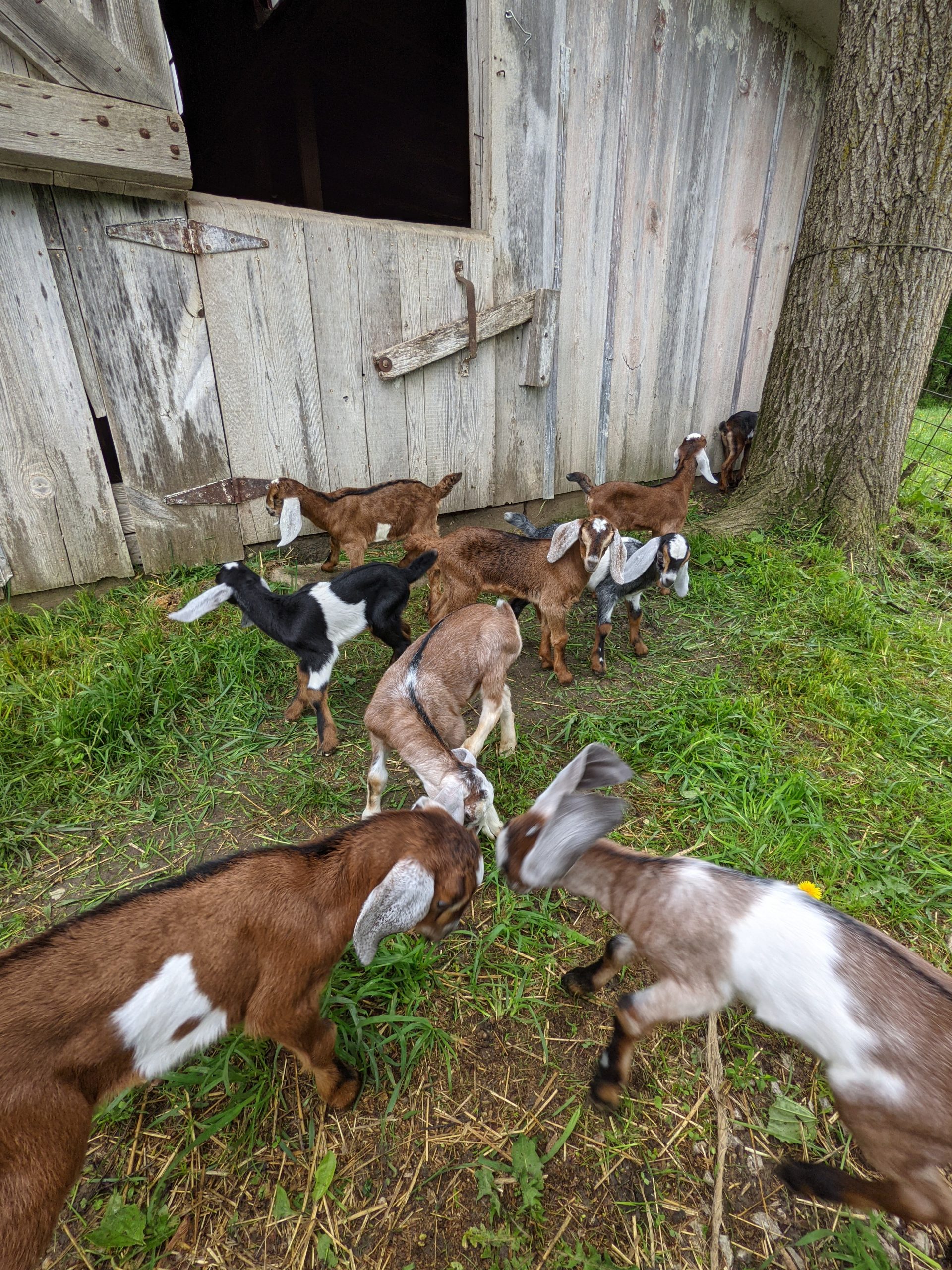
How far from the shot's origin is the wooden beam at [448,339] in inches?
183

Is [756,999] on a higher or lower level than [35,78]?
lower

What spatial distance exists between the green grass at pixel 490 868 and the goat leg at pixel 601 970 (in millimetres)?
66

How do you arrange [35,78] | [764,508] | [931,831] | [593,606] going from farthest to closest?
[764,508] < [593,606] < [35,78] < [931,831]

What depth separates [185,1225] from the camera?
1.63m

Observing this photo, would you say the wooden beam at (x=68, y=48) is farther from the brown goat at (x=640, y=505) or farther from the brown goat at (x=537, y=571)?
the brown goat at (x=640, y=505)

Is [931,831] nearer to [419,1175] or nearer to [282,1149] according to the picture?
[419,1175]

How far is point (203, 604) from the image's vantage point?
3.06 metres

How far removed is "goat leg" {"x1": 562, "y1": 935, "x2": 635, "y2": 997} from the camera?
1973 millimetres

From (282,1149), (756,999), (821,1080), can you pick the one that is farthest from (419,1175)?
(821,1080)

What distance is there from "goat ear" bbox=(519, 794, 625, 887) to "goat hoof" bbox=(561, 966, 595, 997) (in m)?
0.56

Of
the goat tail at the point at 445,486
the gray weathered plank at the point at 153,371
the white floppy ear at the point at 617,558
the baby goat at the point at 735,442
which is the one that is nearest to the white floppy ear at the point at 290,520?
the gray weathered plank at the point at 153,371

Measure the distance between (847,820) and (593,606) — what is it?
104 inches

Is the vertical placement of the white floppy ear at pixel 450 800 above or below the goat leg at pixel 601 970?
above

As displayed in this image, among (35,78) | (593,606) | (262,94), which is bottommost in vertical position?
(593,606)
